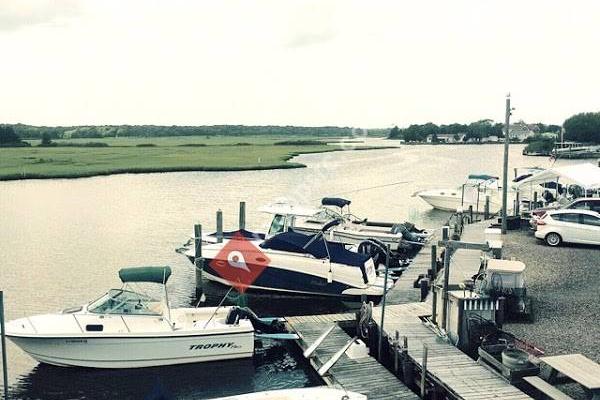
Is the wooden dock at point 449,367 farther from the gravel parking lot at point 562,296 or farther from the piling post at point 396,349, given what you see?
the gravel parking lot at point 562,296

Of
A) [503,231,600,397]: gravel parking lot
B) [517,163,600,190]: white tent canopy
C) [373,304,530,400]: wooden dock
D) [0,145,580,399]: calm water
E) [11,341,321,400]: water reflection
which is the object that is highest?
[517,163,600,190]: white tent canopy

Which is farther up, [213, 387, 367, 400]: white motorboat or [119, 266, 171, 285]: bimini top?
[119, 266, 171, 285]: bimini top

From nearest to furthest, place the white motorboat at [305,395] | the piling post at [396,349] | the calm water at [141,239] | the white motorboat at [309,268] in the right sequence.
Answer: the white motorboat at [305,395]
the piling post at [396,349]
the calm water at [141,239]
the white motorboat at [309,268]

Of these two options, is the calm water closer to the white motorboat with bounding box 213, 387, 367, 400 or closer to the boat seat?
the white motorboat with bounding box 213, 387, 367, 400

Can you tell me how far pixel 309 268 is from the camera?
826 inches

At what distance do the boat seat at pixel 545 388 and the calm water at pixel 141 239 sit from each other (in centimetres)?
553

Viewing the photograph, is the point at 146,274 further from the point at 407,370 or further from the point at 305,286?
the point at 407,370

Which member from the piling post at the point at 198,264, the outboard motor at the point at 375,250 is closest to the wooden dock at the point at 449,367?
the piling post at the point at 198,264

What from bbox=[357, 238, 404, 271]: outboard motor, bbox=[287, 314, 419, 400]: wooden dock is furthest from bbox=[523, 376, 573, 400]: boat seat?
bbox=[357, 238, 404, 271]: outboard motor

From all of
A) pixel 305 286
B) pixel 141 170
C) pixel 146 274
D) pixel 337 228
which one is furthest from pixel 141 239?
pixel 141 170

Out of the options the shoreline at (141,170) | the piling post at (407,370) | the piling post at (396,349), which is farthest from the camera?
the shoreline at (141,170)

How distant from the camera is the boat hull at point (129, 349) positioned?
1495 cm

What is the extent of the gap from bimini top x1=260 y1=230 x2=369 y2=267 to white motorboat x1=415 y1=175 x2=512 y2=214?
20.8 meters

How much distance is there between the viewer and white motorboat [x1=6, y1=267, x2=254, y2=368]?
14.9 m
